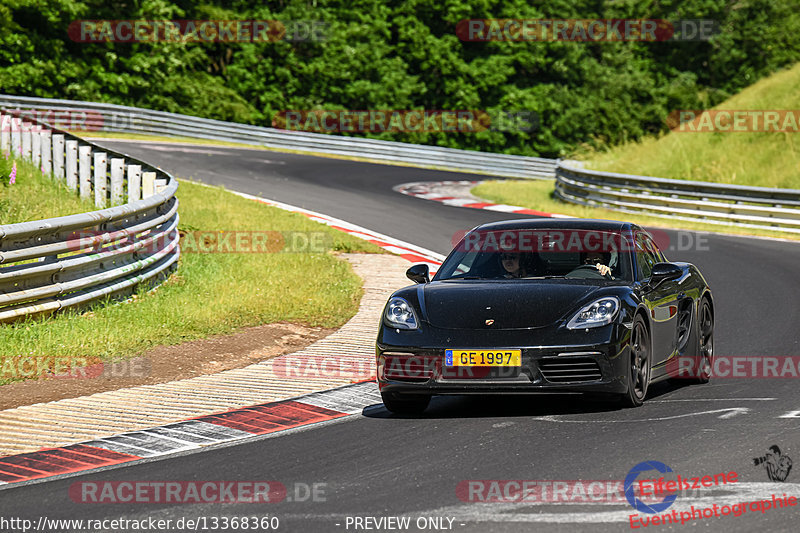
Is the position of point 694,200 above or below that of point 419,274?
below

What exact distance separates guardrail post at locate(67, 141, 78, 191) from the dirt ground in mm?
7146

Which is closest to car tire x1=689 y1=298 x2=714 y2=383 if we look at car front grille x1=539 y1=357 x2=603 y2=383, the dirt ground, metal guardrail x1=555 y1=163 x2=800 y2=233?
car front grille x1=539 y1=357 x2=603 y2=383

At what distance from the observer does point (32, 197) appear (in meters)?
15.5

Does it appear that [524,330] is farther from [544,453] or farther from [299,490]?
[299,490]

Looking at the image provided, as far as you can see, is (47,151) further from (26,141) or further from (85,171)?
(85,171)

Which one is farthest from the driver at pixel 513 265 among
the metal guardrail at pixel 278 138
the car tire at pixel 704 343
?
the metal guardrail at pixel 278 138

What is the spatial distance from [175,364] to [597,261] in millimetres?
3787

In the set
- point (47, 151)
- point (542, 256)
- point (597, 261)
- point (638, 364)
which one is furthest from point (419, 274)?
point (47, 151)

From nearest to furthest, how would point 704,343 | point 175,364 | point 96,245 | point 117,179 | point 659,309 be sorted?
point 659,309, point 704,343, point 175,364, point 96,245, point 117,179

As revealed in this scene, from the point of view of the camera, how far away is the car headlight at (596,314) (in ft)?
24.7

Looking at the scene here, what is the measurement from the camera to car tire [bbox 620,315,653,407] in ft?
25.2

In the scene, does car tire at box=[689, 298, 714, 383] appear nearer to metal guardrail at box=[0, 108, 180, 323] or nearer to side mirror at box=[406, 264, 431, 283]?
side mirror at box=[406, 264, 431, 283]

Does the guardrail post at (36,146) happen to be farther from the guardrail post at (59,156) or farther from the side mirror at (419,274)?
the side mirror at (419,274)

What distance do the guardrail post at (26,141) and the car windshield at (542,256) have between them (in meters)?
12.3
